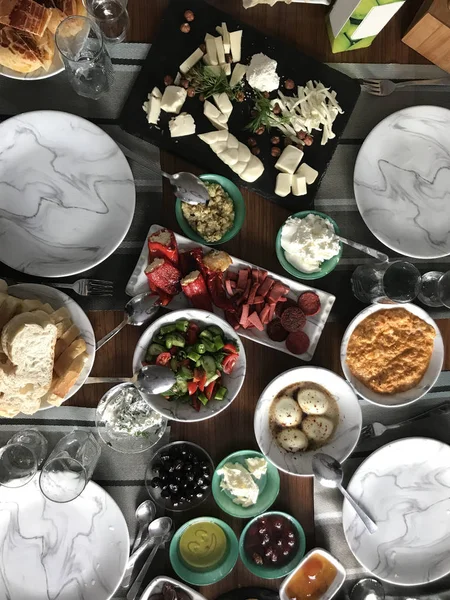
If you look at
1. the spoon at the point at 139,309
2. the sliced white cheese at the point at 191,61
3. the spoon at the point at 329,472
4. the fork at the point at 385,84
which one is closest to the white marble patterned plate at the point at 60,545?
the spoon at the point at 139,309

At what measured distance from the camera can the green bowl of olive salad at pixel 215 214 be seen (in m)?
1.54

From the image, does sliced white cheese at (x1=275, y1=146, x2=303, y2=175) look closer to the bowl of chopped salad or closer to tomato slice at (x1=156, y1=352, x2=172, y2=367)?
the bowl of chopped salad

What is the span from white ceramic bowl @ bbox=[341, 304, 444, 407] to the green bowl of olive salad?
46cm

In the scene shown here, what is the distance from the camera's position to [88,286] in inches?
59.6

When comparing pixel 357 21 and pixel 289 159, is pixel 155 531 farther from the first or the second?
pixel 357 21

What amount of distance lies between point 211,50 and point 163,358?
0.92 m

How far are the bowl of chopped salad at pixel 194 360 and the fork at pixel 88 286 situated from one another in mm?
177

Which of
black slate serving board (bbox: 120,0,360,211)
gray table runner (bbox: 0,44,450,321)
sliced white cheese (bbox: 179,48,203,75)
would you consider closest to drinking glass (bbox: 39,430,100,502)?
gray table runner (bbox: 0,44,450,321)

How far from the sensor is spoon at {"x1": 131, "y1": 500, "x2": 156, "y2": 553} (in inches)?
61.6

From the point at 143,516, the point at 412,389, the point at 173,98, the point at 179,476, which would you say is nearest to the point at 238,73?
the point at 173,98

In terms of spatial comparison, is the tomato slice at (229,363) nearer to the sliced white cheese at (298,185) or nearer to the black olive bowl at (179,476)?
the black olive bowl at (179,476)

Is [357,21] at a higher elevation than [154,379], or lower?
higher

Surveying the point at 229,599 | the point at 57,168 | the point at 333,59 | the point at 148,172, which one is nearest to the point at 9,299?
the point at 57,168

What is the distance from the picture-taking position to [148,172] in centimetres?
158
